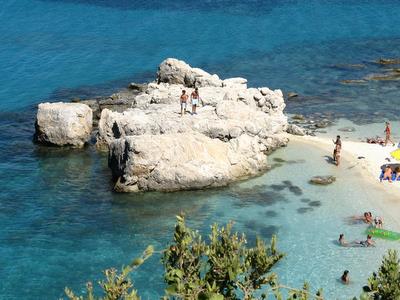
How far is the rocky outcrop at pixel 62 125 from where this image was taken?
161ft

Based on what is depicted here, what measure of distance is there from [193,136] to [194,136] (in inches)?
4.7

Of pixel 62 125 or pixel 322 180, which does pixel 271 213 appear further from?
pixel 62 125

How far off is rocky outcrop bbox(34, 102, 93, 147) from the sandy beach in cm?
1746

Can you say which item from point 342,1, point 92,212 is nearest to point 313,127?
point 92,212

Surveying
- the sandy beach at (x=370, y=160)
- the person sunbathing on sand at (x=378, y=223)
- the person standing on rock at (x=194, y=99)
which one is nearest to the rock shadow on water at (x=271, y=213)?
the person sunbathing on sand at (x=378, y=223)

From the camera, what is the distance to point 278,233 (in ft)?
120

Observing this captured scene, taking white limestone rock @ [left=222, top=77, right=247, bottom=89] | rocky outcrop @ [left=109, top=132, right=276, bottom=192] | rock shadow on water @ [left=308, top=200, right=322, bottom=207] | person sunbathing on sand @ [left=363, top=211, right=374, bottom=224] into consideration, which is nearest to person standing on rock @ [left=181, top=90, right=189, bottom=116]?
rocky outcrop @ [left=109, top=132, right=276, bottom=192]

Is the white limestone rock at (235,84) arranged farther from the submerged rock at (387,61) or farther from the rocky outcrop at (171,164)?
the submerged rock at (387,61)

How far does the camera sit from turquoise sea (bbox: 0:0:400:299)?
3447cm

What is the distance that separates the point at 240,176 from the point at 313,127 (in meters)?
12.4

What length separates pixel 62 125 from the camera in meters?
49.0

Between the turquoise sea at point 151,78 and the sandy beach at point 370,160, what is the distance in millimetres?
839

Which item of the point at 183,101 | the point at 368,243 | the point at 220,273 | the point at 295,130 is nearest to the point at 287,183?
the point at 368,243

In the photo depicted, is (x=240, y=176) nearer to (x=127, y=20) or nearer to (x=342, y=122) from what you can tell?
(x=342, y=122)
